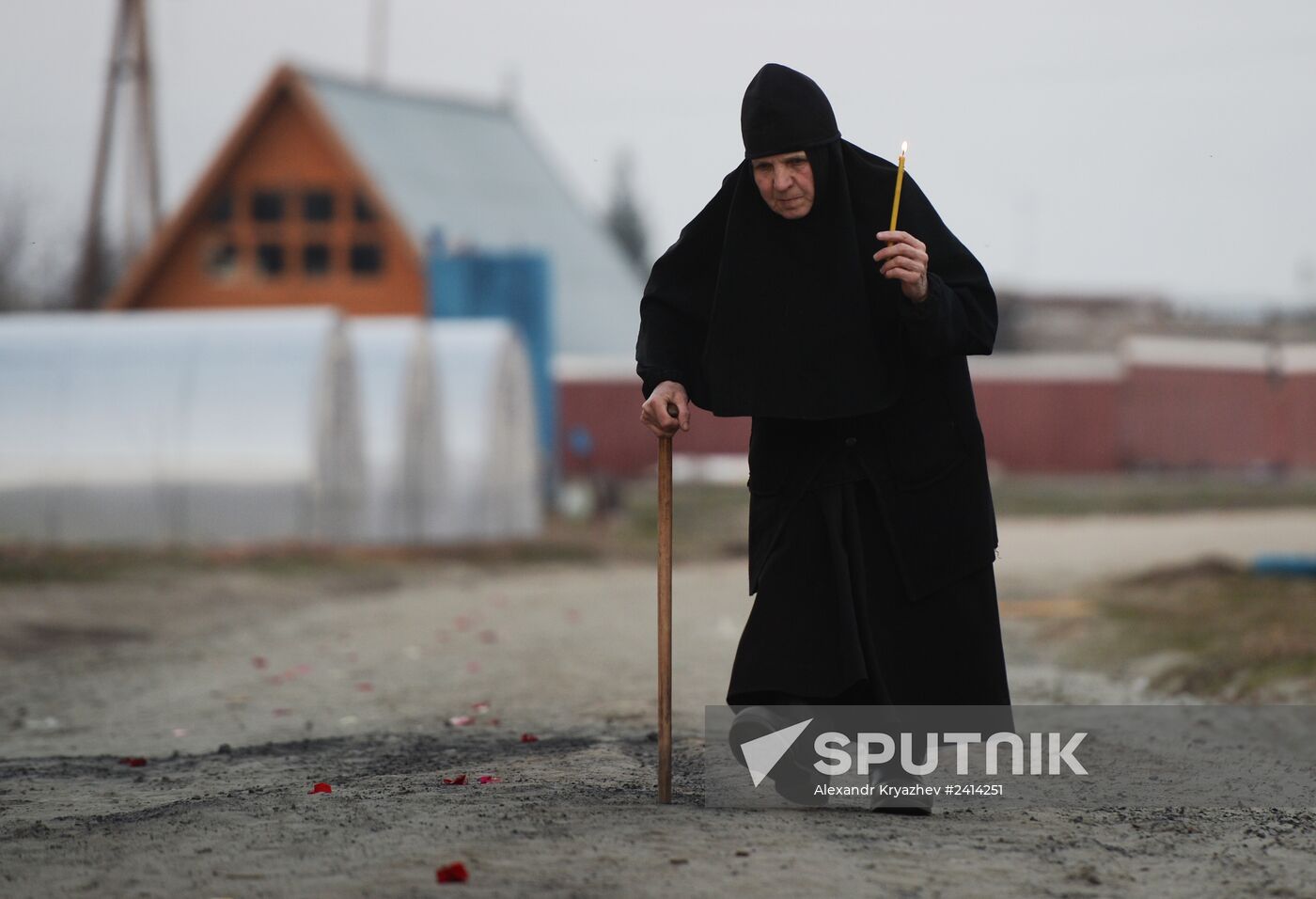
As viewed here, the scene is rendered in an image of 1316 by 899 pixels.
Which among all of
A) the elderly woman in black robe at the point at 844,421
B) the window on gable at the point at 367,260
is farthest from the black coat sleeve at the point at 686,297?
the window on gable at the point at 367,260

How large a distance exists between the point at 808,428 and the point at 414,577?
1228 centimetres

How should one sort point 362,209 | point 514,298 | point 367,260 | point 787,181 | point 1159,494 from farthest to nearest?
1. point 362,209
2. point 367,260
3. point 1159,494
4. point 514,298
5. point 787,181

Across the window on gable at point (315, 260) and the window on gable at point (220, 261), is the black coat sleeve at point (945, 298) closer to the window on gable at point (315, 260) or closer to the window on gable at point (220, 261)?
the window on gable at point (315, 260)

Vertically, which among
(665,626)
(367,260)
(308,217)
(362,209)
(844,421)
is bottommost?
(665,626)

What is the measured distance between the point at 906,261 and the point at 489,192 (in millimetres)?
34949

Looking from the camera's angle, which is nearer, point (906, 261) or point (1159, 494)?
point (906, 261)

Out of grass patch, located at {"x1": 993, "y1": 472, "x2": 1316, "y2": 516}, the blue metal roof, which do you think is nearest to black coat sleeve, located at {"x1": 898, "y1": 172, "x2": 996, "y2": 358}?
grass patch, located at {"x1": 993, "y1": 472, "x2": 1316, "y2": 516}

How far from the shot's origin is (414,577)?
1697cm

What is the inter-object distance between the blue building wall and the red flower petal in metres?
23.7

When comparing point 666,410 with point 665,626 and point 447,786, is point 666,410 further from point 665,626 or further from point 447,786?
point 447,786

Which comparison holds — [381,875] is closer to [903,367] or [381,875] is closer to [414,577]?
[903,367]

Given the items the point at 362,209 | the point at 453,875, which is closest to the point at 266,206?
the point at 362,209

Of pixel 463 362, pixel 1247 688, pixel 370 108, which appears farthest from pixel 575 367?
pixel 1247 688

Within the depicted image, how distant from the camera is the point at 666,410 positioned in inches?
193
